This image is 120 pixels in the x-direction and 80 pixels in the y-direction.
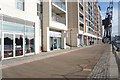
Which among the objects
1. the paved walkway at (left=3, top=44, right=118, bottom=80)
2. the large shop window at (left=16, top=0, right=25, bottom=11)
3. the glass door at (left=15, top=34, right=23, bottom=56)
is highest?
the large shop window at (left=16, top=0, right=25, bottom=11)

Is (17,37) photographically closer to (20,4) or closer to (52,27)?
(20,4)

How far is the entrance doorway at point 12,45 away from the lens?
20.1m

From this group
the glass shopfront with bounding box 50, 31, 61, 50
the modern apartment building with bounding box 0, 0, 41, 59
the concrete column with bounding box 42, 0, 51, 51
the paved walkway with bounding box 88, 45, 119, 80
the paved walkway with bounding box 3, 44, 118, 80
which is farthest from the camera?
the glass shopfront with bounding box 50, 31, 61, 50

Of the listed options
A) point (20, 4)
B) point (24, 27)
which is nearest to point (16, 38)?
point (24, 27)

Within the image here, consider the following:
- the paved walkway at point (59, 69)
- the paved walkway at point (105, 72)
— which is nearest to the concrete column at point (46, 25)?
the paved walkway at point (59, 69)

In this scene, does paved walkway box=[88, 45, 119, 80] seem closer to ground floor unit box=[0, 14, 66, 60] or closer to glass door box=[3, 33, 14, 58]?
glass door box=[3, 33, 14, 58]

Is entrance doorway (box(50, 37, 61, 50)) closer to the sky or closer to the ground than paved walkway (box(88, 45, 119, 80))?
closer to the sky

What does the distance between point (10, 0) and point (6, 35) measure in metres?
2.93

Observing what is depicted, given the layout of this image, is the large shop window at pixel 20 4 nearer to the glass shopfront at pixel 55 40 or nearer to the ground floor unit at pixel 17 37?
the ground floor unit at pixel 17 37

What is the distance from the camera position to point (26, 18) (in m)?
24.4

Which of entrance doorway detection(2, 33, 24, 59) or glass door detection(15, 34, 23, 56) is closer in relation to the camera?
entrance doorway detection(2, 33, 24, 59)

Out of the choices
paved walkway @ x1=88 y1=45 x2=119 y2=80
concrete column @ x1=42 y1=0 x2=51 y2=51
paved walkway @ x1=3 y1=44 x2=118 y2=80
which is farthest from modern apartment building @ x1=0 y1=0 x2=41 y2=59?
paved walkway @ x1=88 y1=45 x2=119 y2=80

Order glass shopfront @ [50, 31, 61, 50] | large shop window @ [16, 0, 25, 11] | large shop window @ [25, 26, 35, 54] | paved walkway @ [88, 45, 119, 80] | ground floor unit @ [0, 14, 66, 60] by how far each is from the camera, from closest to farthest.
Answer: paved walkway @ [88, 45, 119, 80] → ground floor unit @ [0, 14, 66, 60] → large shop window @ [16, 0, 25, 11] → large shop window @ [25, 26, 35, 54] → glass shopfront @ [50, 31, 61, 50]

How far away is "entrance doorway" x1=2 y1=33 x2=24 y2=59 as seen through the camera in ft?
65.9
